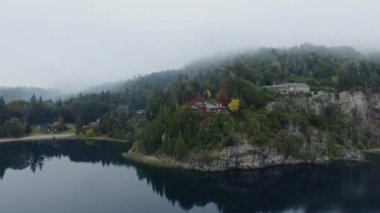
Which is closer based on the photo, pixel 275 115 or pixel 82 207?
pixel 82 207

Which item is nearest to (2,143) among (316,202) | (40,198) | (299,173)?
(40,198)

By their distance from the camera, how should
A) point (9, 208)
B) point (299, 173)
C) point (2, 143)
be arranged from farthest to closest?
point (2, 143) < point (299, 173) < point (9, 208)

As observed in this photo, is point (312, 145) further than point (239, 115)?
No

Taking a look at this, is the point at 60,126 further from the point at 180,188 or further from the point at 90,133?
the point at 180,188

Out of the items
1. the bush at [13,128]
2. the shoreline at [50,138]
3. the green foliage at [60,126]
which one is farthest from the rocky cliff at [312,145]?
the green foliage at [60,126]

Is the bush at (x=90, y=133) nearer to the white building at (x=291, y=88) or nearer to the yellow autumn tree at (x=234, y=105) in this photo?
the yellow autumn tree at (x=234, y=105)

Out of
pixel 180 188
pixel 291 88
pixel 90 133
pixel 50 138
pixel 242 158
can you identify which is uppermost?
pixel 291 88

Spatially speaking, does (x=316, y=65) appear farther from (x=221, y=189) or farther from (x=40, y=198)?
(x=40, y=198)

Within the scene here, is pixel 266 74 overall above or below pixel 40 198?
above

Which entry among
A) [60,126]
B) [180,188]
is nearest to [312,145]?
[180,188]
